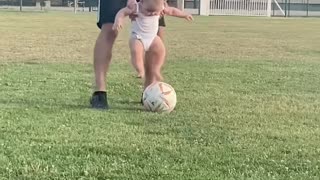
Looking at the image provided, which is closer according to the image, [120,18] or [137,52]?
[120,18]

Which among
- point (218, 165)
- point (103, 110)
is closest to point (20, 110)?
point (103, 110)

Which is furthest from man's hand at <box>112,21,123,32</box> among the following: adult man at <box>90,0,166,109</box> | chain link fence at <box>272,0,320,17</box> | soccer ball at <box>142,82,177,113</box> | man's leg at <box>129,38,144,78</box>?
chain link fence at <box>272,0,320,17</box>

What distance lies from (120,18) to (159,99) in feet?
2.61

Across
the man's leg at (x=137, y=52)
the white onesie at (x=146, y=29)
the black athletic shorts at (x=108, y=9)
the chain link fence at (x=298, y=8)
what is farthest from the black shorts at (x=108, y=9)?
the chain link fence at (x=298, y=8)

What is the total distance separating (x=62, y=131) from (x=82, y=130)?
15cm

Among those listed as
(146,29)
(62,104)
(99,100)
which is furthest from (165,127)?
(146,29)

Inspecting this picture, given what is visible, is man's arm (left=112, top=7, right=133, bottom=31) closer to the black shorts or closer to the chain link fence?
the black shorts

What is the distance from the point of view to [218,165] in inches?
157

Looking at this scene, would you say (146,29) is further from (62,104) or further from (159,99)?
(62,104)

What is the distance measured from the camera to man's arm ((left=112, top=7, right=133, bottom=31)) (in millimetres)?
5945

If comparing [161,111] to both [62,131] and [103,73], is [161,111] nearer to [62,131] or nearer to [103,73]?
[103,73]

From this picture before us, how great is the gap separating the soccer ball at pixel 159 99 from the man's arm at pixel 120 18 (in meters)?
0.62

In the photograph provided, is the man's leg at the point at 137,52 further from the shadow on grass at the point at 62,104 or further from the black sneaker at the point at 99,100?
the black sneaker at the point at 99,100

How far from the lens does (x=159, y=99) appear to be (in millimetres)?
5812
